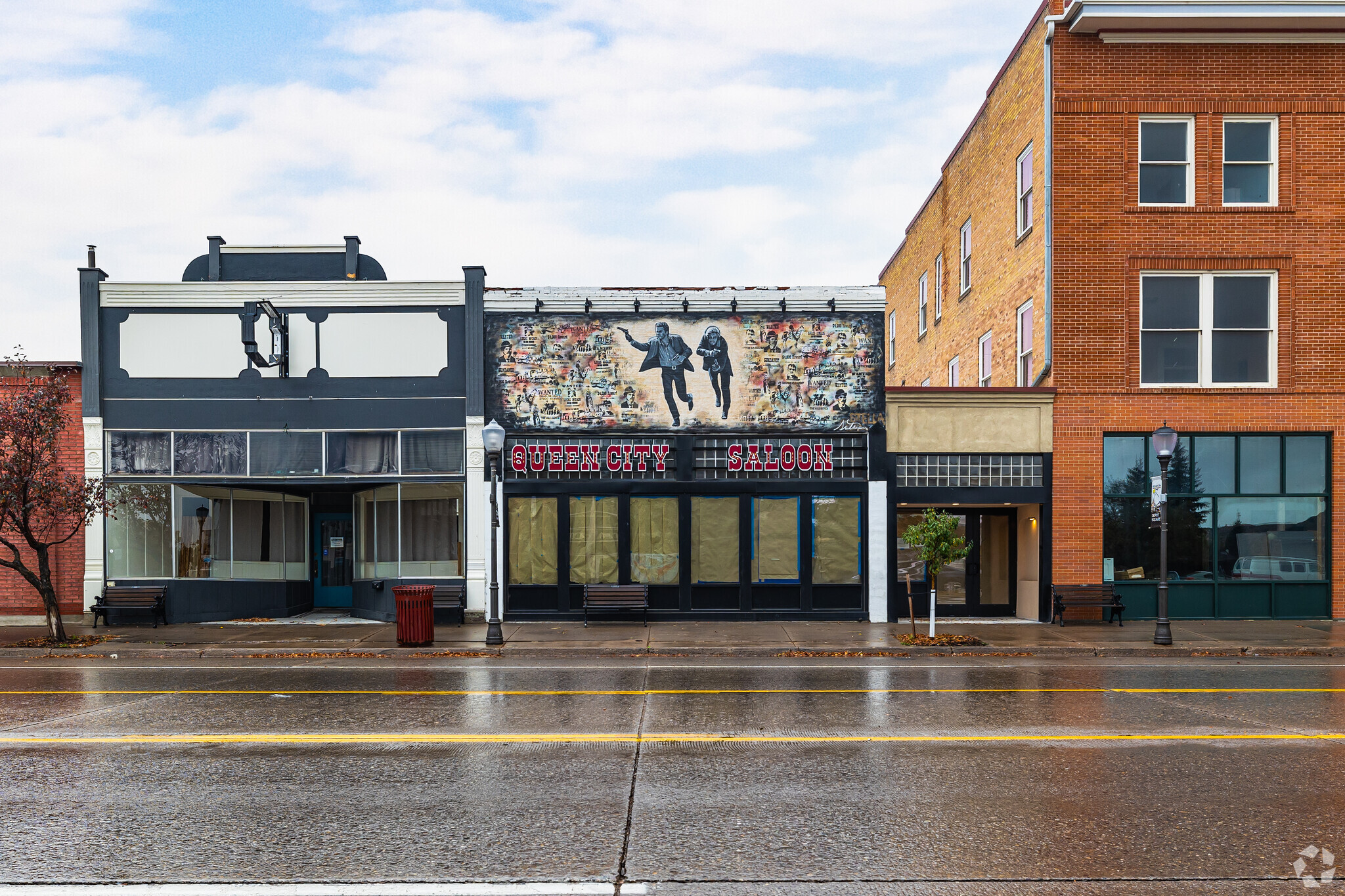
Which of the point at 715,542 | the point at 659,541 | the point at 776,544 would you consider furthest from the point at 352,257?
the point at 776,544

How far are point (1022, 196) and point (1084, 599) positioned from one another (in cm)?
918

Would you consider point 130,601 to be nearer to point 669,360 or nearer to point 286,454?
point 286,454

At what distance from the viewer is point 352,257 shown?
65.7 ft

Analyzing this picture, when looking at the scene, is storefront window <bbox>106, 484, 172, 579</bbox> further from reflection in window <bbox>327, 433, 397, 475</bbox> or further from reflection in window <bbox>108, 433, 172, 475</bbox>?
reflection in window <bbox>327, 433, 397, 475</bbox>

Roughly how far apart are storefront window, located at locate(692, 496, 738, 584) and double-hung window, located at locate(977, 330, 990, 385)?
8.69 m

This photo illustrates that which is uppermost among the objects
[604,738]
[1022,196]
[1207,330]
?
[1022,196]

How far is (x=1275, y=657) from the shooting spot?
14.9m

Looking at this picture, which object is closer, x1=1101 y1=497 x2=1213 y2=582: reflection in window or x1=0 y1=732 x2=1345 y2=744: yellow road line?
x1=0 y1=732 x2=1345 y2=744: yellow road line

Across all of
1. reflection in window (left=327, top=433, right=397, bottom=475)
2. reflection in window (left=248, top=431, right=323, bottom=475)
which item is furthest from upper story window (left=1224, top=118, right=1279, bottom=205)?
reflection in window (left=248, top=431, right=323, bottom=475)

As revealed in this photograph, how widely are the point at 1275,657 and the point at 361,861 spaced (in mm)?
15084

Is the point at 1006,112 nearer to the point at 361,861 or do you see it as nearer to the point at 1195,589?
the point at 1195,589

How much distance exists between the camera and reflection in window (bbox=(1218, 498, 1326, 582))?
18672 mm

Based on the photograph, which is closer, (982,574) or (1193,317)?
(1193,317)

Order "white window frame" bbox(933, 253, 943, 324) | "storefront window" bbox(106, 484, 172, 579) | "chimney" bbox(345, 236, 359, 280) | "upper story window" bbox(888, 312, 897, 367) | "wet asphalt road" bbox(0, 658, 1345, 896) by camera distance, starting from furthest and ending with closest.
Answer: "upper story window" bbox(888, 312, 897, 367)
"white window frame" bbox(933, 253, 943, 324)
"chimney" bbox(345, 236, 359, 280)
"storefront window" bbox(106, 484, 172, 579)
"wet asphalt road" bbox(0, 658, 1345, 896)
